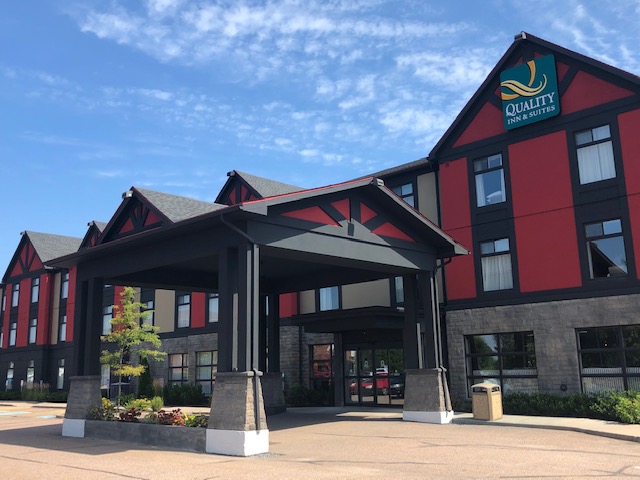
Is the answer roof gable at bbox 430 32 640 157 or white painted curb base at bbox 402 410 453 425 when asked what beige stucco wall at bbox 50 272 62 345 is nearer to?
roof gable at bbox 430 32 640 157

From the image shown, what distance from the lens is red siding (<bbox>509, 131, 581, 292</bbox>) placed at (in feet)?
68.2

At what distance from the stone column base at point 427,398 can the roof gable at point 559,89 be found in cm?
972

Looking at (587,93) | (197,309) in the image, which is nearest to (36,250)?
(197,309)

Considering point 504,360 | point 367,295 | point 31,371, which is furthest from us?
point 31,371

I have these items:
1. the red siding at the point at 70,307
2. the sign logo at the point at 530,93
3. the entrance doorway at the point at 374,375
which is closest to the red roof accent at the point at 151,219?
the entrance doorway at the point at 374,375

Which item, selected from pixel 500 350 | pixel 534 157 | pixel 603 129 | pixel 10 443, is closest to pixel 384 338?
pixel 500 350

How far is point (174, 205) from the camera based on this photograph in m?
18.6

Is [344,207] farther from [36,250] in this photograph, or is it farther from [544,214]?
[36,250]

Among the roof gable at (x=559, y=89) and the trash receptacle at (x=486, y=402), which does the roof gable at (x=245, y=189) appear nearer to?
the roof gable at (x=559, y=89)

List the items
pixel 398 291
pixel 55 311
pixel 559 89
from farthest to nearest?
1. pixel 55 311
2. pixel 398 291
3. pixel 559 89

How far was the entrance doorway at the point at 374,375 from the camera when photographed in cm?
2436

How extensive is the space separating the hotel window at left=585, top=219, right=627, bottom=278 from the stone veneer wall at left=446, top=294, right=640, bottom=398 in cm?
93

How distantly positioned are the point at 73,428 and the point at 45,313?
32489 mm

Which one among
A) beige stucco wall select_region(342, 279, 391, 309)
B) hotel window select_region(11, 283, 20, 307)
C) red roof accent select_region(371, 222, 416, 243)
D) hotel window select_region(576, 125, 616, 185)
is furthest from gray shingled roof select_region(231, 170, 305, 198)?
hotel window select_region(11, 283, 20, 307)
